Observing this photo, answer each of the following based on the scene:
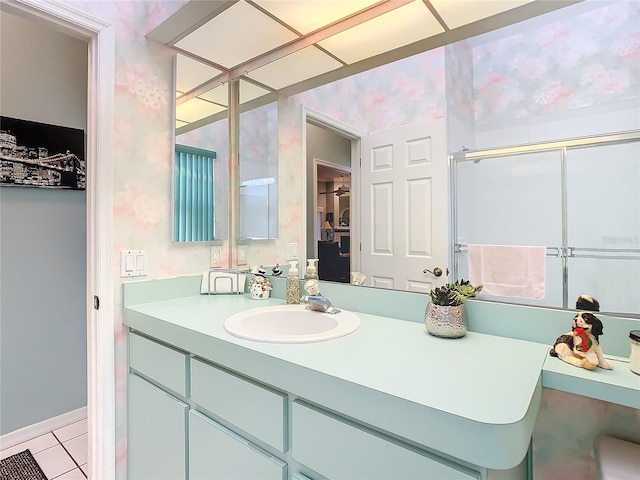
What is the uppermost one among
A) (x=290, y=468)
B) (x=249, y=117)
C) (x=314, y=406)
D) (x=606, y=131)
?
(x=249, y=117)

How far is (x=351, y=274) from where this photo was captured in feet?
4.51

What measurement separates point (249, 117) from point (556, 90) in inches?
54.6

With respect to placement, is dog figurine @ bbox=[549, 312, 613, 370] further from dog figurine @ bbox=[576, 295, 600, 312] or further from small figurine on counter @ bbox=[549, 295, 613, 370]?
dog figurine @ bbox=[576, 295, 600, 312]

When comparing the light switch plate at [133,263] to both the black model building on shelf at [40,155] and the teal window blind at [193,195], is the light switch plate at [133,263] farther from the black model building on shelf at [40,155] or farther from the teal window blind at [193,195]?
the black model building on shelf at [40,155]

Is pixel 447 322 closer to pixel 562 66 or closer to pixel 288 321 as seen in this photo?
pixel 288 321

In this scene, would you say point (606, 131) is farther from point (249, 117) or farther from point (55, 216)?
point (55, 216)

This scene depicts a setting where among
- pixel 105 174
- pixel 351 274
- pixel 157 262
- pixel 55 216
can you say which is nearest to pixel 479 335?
pixel 351 274

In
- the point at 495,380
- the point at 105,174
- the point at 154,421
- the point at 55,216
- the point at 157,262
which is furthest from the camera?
the point at 55,216

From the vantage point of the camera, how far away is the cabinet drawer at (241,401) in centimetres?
85

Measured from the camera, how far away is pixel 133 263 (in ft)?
4.80

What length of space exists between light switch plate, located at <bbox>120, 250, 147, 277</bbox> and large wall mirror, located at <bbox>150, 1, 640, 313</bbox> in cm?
70

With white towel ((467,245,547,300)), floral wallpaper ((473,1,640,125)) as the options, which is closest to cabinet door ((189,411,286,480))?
white towel ((467,245,547,300))

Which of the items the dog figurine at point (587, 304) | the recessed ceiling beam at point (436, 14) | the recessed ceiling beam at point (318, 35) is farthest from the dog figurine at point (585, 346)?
the recessed ceiling beam at point (318, 35)

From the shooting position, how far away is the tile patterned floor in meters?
1.69
